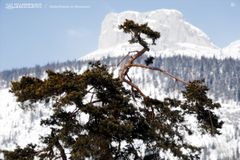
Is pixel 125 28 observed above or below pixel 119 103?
above

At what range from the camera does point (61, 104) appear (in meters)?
17.4

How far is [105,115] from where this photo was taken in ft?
60.4

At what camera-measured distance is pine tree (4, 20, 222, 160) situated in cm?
1747

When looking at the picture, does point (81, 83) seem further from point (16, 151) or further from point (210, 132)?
A: point (210, 132)

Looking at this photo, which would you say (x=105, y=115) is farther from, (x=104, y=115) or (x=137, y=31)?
(x=137, y=31)

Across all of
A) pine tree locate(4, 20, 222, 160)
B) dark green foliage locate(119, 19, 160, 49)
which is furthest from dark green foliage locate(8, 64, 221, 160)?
dark green foliage locate(119, 19, 160, 49)

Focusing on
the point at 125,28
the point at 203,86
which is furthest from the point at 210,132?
the point at 125,28

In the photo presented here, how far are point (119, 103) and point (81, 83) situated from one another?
5.31 feet

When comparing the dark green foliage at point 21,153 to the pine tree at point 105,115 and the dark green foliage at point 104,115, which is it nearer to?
the pine tree at point 105,115

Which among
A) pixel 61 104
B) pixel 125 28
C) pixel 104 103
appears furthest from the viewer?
pixel 125 28

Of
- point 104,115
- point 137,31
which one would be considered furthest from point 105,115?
point 137,31

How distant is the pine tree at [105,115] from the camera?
57.3 feet

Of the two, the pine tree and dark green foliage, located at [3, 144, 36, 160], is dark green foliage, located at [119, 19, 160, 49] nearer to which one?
the pine tree

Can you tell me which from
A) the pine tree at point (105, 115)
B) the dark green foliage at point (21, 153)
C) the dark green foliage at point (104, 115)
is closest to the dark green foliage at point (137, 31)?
the pine tree at point (105, 115)
